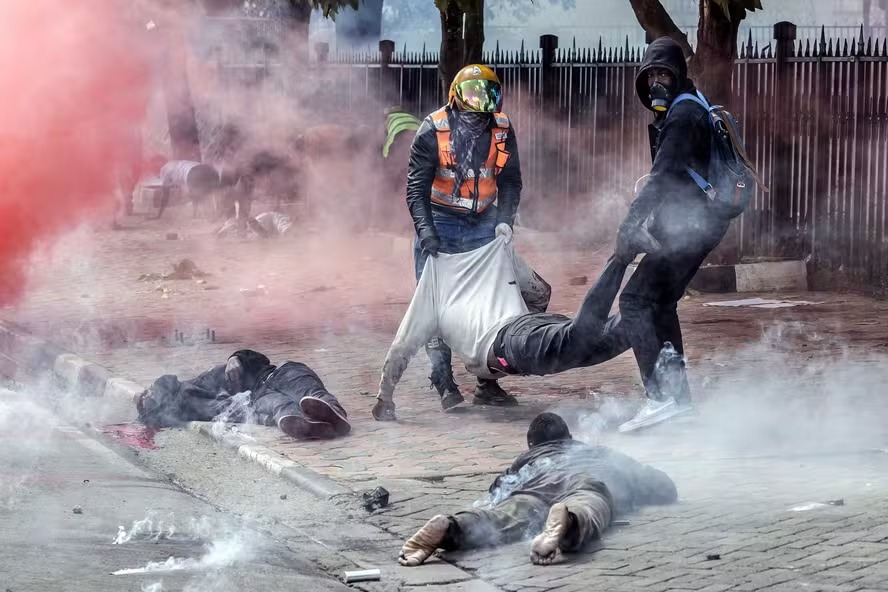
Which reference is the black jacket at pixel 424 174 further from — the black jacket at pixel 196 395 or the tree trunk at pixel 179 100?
the tree trunk at pixel 179 100

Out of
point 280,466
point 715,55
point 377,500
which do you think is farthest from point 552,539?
point 715,55

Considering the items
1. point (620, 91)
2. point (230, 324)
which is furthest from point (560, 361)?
point (620, 91)

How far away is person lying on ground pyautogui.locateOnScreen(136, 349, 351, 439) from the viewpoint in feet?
25.5

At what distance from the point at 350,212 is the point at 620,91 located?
13.2 feet

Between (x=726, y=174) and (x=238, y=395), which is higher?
(x=726, y=174)

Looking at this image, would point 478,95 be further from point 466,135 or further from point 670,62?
point 670,62

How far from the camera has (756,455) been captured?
674 centimetres

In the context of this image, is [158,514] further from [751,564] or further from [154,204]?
[154,204]

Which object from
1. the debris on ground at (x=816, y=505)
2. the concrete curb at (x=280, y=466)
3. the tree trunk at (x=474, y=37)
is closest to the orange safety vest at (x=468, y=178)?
the concrete curb at (x=280, y=466)

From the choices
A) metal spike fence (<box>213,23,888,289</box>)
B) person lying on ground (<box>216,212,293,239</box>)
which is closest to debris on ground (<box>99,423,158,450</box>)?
metal spike fence (<box>213,23,888,289</box>)

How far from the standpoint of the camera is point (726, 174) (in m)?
7.26

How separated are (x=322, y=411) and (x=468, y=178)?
169 cm

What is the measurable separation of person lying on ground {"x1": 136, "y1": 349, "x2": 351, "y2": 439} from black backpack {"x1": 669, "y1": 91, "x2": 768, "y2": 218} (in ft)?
7.37

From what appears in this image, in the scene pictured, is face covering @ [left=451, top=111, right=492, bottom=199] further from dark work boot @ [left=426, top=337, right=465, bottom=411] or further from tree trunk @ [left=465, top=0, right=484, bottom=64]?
tree trunk @ [left=465, top=0, right=484, bottom=64]
